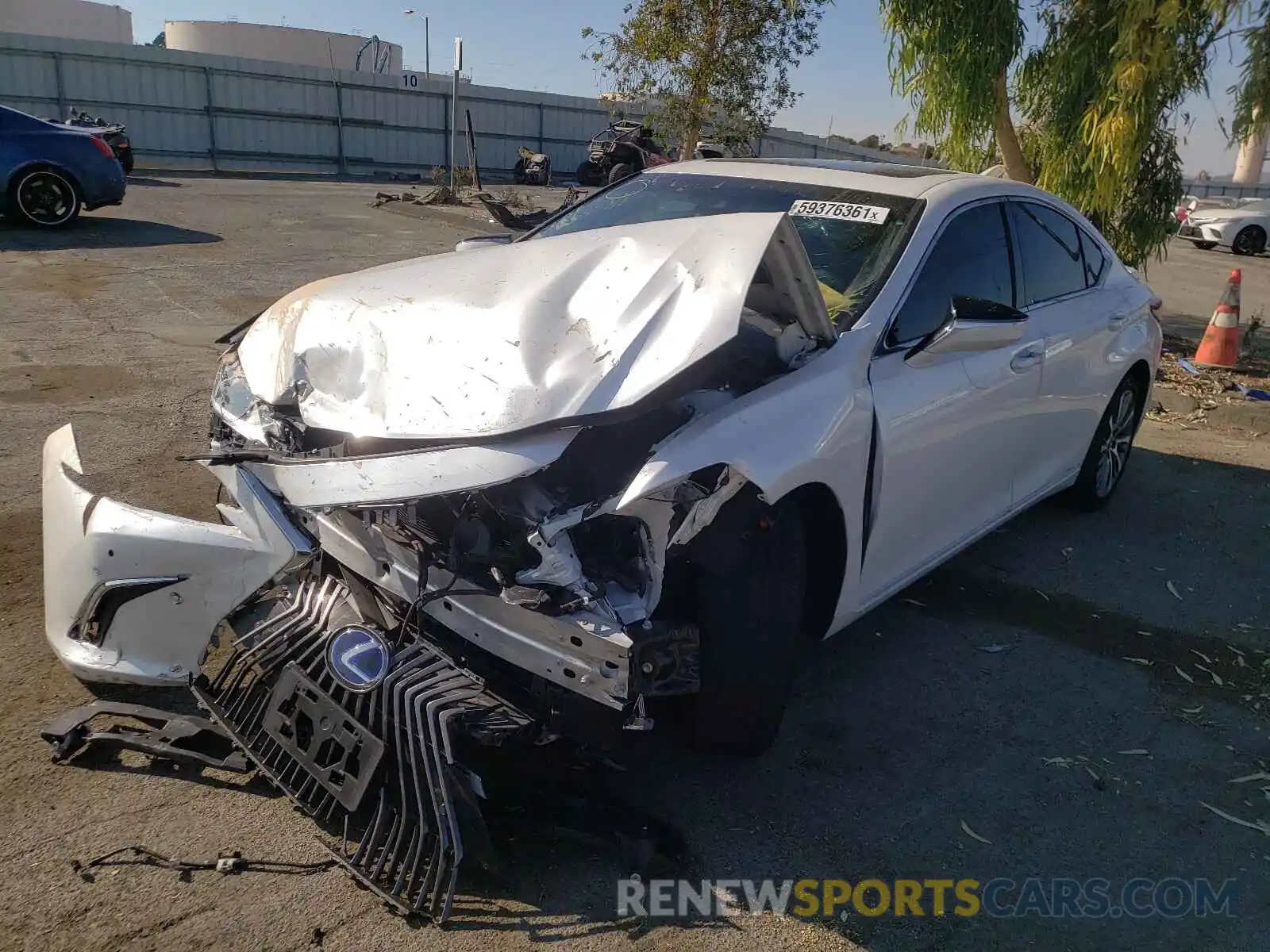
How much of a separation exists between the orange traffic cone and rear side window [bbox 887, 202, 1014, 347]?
596 centimetres

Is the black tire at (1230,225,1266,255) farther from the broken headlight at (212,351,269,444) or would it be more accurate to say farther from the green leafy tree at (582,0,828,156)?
the broken headlight at (212,351,269,444)

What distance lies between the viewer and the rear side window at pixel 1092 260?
489 centimetres

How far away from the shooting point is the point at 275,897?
2441 millimetres

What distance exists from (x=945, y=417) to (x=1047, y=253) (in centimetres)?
152

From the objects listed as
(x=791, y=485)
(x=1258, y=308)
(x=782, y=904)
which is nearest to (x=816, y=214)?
(x=791, y=485)

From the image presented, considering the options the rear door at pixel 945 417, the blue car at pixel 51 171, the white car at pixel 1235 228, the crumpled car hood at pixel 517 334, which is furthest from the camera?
the white car at pixel 1235 228

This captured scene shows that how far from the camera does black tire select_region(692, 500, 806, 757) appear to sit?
2725 mm

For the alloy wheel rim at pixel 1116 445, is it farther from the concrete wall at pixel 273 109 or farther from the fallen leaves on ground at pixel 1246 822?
A: the concrete wall at pixel 273 109

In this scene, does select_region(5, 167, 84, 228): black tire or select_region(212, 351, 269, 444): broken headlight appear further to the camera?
select_region(5, 167, 84, 228): black tire

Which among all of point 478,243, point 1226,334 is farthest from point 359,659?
point 1226,334

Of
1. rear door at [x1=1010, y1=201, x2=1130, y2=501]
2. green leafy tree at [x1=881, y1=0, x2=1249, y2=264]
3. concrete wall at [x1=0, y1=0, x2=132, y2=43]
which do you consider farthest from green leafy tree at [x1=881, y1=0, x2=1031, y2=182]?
concrete wall at [x1=0, y1=0, x2=132, y2=43]

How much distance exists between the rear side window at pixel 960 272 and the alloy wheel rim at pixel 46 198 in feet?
37.6

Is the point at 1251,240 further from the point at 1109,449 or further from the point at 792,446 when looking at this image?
the point at 792,446

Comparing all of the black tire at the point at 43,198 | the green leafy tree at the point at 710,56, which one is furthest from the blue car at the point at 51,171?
the green leafy tree at the point at 710,56
